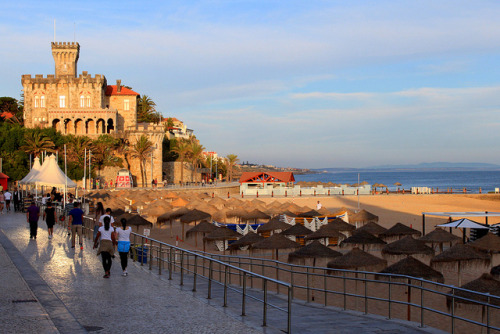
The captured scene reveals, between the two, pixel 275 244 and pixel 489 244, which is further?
pixel 275 244

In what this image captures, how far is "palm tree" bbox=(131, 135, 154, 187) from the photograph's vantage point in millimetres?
67062

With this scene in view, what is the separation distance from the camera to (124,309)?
8289 millimetres

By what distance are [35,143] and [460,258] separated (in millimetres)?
52830

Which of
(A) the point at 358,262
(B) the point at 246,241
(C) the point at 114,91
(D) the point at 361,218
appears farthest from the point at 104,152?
(A) the point at 358,262

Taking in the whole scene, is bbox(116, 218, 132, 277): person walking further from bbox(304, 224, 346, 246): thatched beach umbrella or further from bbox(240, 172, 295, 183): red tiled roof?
bbox(240, 172, 295, 183): red tiled roof

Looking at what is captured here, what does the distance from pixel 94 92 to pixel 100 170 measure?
10824 millimetres

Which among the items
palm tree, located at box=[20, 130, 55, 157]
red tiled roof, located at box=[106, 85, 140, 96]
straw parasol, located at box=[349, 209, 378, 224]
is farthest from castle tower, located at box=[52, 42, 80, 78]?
straw parasol, located at box=[349, 209, 378, 224]

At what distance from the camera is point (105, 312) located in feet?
26.5

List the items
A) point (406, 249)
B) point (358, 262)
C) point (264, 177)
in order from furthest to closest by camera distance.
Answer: point (264, 177) < point (406, 249) < point (358, 262)

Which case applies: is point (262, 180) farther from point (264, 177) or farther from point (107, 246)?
point (107, 246)

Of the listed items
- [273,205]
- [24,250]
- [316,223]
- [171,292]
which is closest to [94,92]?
[273,205]

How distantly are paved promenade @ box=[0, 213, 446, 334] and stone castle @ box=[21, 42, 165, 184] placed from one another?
57592 millimetres

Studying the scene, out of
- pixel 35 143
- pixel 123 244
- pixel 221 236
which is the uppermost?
pixel 35 143

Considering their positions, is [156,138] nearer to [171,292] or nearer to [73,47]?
[73,47]
